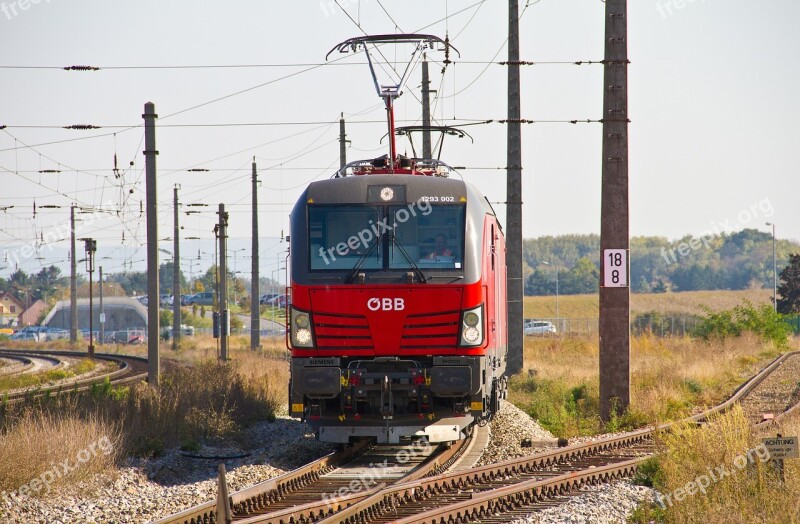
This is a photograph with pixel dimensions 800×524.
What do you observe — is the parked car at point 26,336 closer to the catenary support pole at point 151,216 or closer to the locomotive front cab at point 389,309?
the catenary support pole at point 151,216

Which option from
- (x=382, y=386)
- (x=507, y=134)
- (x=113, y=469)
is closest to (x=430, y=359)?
(x=382, y=386)

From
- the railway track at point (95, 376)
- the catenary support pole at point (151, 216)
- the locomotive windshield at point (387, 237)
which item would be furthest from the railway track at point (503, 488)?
the catenary support pole at point (151, 216)

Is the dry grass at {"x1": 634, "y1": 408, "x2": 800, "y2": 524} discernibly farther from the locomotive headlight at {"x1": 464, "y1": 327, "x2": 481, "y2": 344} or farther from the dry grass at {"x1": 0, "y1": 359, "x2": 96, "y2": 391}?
the dry grass at {"x1": 0, "y1": 359, "x2": 96, "y2": 391}

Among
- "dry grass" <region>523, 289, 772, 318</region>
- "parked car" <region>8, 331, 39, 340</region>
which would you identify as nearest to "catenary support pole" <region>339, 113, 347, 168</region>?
"parked car" <region>8, 331, 39, 340</region>

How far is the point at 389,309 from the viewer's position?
1296 centimetres

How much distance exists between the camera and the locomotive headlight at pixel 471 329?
510 inches

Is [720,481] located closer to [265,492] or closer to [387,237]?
[265,492]

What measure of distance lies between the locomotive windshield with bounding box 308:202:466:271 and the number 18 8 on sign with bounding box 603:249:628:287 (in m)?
5.10

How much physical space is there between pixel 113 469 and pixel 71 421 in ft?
4.89

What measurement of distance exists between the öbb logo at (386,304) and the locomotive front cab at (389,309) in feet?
0.04

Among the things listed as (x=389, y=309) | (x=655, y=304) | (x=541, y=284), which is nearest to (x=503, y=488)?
(x=389, y=309)

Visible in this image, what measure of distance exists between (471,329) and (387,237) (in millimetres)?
1620

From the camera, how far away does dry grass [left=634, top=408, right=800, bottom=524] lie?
9.27 metres

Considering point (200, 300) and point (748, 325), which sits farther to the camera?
point (200, 300)
